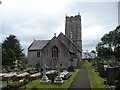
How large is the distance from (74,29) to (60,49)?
18.4m

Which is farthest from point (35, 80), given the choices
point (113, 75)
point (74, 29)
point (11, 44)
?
point (11, 44)

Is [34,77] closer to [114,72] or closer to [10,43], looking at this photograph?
[114,72]

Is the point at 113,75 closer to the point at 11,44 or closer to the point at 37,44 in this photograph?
the point at 37,44

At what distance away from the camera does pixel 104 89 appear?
15805mm

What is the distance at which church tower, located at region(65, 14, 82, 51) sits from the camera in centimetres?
5953

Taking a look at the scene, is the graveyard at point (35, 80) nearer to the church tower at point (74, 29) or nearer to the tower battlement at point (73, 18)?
the church tower at point (74, 29)

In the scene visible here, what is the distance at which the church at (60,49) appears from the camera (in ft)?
145

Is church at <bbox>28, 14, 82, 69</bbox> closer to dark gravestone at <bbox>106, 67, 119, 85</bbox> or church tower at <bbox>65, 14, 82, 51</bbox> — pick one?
church tower at <bbox>65, 14, 82, 51</bbox>

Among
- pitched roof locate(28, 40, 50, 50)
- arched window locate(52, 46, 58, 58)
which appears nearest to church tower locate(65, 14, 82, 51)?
pitched roof locate(28, 40, 50, 50)

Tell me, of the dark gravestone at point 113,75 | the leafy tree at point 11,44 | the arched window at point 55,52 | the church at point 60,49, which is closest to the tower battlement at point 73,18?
the church at point 60,49

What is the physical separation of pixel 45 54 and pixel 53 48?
9.46 feet

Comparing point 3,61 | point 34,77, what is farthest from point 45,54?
point 34,77

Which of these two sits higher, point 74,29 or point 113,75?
point 74,29

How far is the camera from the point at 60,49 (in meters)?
44.4
